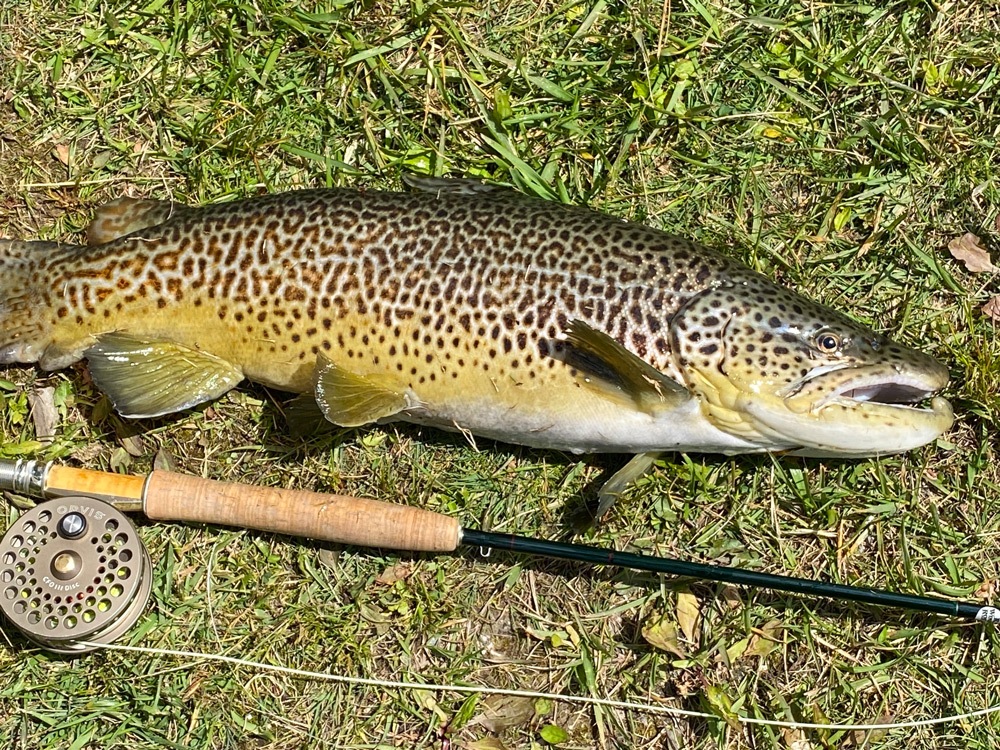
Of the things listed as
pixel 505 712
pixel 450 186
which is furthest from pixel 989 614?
pixel 450 186

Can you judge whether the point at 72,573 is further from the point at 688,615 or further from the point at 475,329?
the point at 688,615

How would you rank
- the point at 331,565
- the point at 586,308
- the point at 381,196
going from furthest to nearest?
the point at 331,565 < the point at 381,196 < the point at 586,308

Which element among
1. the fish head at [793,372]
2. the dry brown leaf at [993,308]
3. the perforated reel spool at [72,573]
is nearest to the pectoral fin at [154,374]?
the perforated reel spool at [72,573]

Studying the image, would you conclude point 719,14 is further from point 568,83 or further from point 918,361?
point 918,361

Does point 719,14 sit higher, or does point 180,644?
point 719,14

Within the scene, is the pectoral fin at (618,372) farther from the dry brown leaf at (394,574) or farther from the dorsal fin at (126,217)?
the dorsal fin at (126,217)

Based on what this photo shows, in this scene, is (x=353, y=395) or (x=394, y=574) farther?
(x=394, y=574)

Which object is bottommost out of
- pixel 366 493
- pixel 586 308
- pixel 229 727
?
pixel 229 727

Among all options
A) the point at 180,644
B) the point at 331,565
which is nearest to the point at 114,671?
the point at 180,644

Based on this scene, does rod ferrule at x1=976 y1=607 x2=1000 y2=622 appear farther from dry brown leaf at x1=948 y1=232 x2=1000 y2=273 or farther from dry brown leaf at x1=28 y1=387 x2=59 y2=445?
dry brown leaf at x1=28 y1=387 x2=59 y2=445
